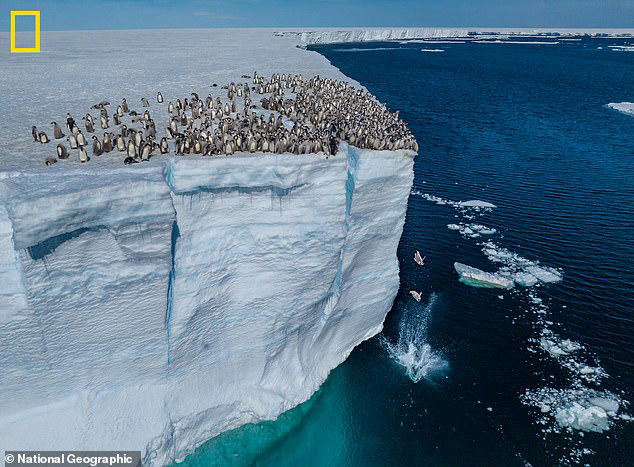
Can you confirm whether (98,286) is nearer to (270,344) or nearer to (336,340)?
(270,344)

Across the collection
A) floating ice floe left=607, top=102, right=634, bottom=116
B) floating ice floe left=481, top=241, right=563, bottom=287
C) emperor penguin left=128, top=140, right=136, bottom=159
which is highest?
floating ice floe left=607, top=102, right=634, bottom=116

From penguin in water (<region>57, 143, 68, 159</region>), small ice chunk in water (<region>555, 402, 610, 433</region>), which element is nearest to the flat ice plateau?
penguin in water (<region>57, 143, 68, 159</region>)

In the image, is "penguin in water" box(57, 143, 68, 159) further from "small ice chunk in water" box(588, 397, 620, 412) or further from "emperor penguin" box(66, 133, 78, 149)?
"small ice chunk in water" box(588, 397, 620, 412)

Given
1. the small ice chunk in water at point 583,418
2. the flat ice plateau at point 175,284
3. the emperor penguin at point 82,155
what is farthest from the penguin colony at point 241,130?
the small ice chunk in water at point 583,418

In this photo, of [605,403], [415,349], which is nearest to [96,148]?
[415,349]

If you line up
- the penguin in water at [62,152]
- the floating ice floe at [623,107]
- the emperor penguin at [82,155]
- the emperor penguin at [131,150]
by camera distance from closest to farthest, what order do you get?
the emperor penguin at [82,155] → the penguin in water at [62,152] → the emperor penguin at [131,150] → the floating ice floe at [623,107]

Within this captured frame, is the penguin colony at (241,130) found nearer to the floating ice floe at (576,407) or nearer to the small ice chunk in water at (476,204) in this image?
the floating ice floe at (576,407)
